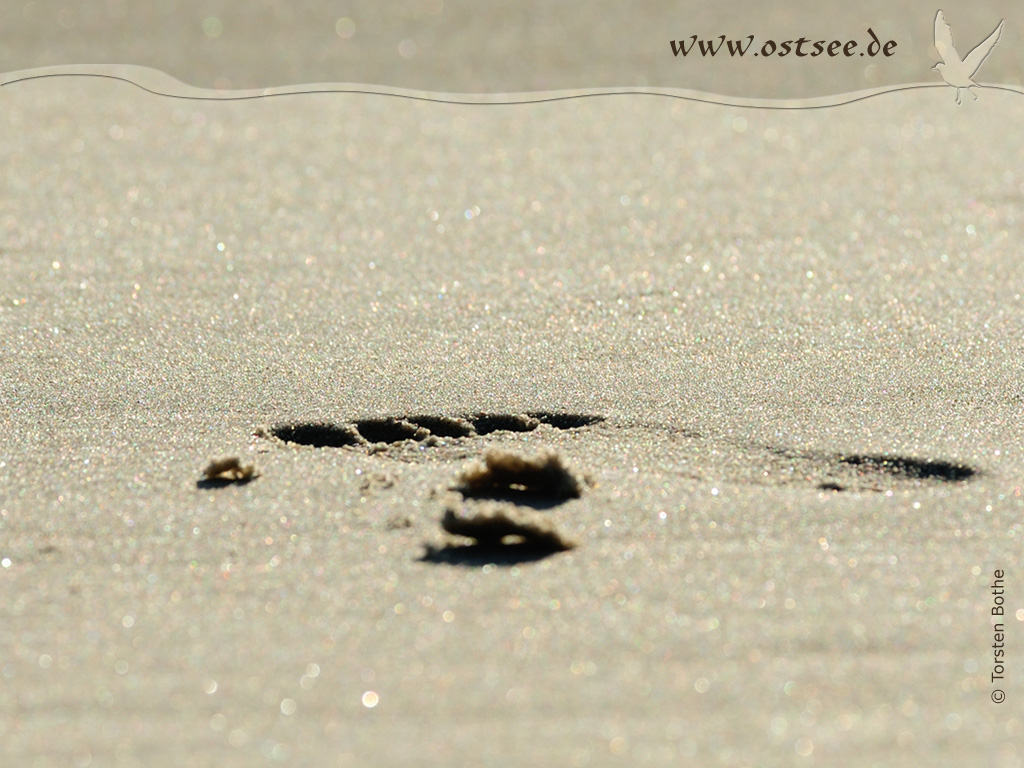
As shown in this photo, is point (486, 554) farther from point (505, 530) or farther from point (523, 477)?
point (523, 477)

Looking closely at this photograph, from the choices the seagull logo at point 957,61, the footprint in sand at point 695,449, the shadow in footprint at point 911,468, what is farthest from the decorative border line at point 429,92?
the shadow in footprint at point 911,468

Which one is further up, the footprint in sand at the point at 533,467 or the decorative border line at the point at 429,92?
the decorative border line at the point at 429,92

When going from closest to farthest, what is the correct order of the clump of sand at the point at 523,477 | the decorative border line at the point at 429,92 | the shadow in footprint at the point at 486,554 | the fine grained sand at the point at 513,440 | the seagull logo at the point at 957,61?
the fine grained sand at the point at 513,440, the shadow in footprint at the point at 486,554, the clump of sand at the point at 523,477, the seagull logo at the point at 957,61, the decorative border line at the point at 429,92

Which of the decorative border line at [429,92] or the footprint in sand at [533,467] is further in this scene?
the decorative border line at [429,92]

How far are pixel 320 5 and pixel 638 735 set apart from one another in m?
3.76

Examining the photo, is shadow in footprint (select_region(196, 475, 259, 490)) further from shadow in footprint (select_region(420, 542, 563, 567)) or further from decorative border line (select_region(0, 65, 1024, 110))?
decorative border line (select_region(0, 65, 1024, 110))

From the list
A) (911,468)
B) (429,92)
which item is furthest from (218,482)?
(429,92)

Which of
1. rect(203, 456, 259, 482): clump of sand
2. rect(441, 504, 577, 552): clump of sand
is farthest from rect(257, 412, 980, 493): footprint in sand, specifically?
rect(441, 504, 577, 552): clump of sand

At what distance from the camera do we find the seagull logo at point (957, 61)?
2.86m

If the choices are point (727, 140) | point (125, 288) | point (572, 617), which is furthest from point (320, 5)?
point (572, 617)

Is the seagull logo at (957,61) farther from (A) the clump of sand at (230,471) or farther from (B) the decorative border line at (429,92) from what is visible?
(A) the clump of sand at (230,471)

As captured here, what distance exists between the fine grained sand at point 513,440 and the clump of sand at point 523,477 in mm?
31

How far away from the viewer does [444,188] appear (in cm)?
260

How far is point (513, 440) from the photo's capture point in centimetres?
155
